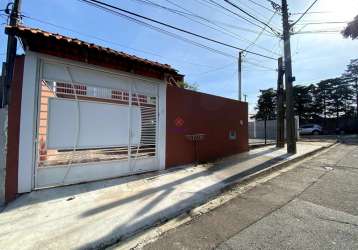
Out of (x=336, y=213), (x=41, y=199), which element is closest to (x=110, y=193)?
(x=41, y=199)

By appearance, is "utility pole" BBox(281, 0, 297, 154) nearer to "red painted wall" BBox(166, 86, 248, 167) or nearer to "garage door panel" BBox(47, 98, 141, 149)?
"red painted wall" BBox(166, 86, 248, 167)

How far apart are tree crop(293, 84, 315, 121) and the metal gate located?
39254 millimetres

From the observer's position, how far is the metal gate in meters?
5.18

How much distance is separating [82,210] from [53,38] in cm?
364

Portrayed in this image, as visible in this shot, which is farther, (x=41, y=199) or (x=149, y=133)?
(x=149, y=133)

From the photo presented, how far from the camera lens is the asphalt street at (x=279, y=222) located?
3080 millimetres

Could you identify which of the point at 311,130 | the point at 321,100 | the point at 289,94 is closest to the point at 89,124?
the point at 289,94

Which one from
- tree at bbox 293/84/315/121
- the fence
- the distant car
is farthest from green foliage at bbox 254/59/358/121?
the fence

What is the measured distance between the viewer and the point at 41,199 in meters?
4.60

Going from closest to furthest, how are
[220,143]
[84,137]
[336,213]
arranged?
[336,213], [84,137], [220,143]

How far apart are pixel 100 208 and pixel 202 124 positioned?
528cm

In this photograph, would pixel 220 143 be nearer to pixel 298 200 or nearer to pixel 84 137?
pixel 298 200

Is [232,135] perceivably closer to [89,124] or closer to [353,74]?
[89,124]

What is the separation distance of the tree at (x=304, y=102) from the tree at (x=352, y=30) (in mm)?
32762
